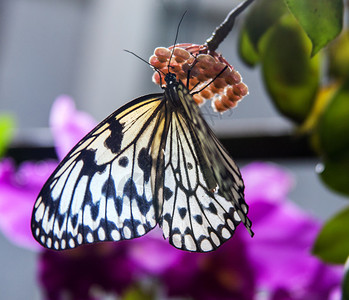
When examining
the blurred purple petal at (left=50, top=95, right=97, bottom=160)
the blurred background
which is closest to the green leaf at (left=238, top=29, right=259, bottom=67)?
the blurred purple petal at (left=50, top=95, right=97, bottom=160)

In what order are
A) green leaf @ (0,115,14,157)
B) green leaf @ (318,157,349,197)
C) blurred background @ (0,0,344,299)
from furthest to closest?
blurred background @ (0,0,344,299)
green leaf @ (0,115,14,157)
green leaf @ (318,157,349,197)

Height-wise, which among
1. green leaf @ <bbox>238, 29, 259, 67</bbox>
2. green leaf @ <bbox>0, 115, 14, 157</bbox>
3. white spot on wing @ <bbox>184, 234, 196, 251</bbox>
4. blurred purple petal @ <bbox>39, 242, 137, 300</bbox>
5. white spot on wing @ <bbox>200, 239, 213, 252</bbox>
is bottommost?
blurred purple petal @ <bbox>39, 242, 137, 300</bbox>

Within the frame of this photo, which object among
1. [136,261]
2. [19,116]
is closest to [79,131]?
[136,261]

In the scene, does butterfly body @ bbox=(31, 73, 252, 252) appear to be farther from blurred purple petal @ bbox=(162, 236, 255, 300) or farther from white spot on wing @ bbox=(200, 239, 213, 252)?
blurred purple petal @ bbox=(162, 236, 255, 300)

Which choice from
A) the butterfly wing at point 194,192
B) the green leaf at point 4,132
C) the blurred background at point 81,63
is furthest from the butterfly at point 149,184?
the blurred background at point 81,63

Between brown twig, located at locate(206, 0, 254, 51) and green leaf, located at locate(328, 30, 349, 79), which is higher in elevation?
brown twig, located at locate(206, 0, 254, 51)

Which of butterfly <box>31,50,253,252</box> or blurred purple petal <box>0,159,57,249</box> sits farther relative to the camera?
blurred purple petal <box>0,159,57,249</box>
